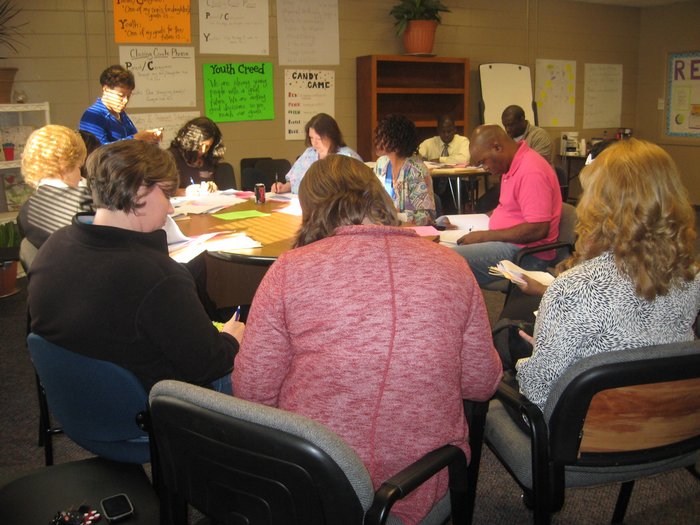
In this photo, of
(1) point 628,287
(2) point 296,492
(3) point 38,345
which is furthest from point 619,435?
(3) point 38,345

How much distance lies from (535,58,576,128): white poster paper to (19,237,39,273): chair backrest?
23.2 feet

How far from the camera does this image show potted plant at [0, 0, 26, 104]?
16.1 feet

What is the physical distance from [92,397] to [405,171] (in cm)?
235

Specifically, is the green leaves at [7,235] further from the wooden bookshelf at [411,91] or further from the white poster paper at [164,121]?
the wooden bookshelf at [411,91]

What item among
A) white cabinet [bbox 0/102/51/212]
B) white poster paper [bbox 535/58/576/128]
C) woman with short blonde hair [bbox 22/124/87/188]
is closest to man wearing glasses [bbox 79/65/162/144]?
white cabinet [bbox 0/102/51/212]

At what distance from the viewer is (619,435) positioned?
145cm

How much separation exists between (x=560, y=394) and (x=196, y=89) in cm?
533

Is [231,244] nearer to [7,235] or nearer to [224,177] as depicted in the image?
[7,235]

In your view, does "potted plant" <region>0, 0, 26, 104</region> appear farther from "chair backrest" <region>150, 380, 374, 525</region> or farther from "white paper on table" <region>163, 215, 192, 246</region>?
"chair backrest" <region>150, 380, 374, 525</region>

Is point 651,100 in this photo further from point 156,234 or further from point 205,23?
point 156,234

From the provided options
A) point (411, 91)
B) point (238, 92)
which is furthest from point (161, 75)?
point (411, 91)

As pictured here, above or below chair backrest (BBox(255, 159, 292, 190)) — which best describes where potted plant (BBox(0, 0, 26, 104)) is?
above

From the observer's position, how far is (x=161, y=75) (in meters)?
5.86

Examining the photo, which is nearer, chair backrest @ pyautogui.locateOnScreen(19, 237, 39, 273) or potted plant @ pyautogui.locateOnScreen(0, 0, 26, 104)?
chair backrest @ pyautogui.locateOnScreen(19, 237, 39, 273)
